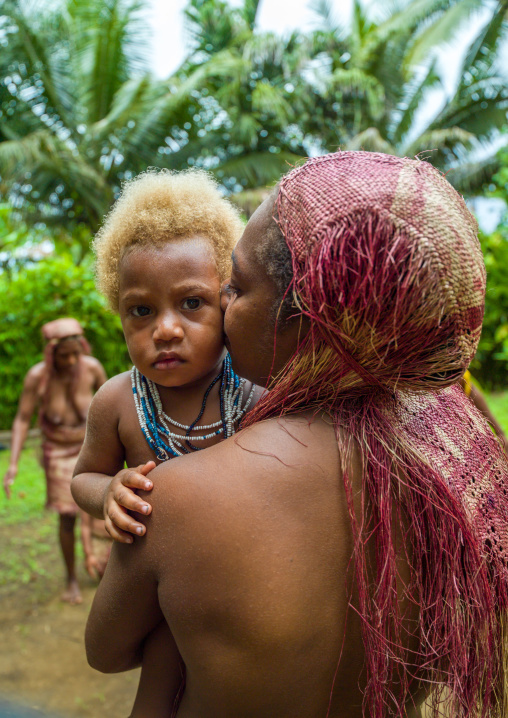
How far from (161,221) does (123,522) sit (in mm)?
940

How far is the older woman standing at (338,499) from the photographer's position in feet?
3.49

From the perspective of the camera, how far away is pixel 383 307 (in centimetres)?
106

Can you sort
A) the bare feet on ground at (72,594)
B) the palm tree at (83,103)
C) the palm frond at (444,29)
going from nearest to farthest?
the bare feet on ground at (72,594) < the palm tree at (83,103) < the palm frond at (444,29)

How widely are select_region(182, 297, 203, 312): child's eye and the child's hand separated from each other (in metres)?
0.58

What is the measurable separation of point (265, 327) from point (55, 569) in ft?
17.0

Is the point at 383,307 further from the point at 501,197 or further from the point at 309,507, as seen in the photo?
the point at 501,197

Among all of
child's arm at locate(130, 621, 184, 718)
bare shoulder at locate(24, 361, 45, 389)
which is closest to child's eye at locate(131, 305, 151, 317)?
child's arm at locate(130, 621, 184, 718)

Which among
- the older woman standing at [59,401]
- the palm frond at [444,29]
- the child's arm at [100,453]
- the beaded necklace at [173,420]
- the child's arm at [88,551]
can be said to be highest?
the palm frond at [444,29]

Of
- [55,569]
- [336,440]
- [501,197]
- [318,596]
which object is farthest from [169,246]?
[501,197]

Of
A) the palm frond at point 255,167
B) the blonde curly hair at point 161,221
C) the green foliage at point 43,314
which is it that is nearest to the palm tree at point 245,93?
the palm frond at point 255,167

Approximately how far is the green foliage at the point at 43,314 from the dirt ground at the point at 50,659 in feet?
16.5

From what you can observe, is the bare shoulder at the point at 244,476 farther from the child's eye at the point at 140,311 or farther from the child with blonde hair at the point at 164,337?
the child's eye at the point at 140,311

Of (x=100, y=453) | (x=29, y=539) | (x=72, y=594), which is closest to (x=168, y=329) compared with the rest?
(x=100, y=453)

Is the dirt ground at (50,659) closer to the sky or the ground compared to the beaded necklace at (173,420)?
closer to the ground
